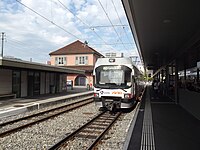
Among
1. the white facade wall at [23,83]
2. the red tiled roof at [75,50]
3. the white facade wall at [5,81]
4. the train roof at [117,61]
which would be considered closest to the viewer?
the train roof at [117,61]

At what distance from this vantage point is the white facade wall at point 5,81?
16719 millimetres

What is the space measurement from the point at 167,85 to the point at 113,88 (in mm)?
14303

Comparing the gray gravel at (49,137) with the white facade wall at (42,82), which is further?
the white facade wall at (42,82)

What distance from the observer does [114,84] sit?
12.0m

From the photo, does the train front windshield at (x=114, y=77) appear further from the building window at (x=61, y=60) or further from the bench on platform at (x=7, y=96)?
the building window at (x=61, y=60)

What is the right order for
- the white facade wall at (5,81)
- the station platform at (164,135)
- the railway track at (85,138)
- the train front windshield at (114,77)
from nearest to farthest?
the station platform at (164,135), the railway track at (85,138), the train front windshield at (114,77), the white facade wall at (5,81)

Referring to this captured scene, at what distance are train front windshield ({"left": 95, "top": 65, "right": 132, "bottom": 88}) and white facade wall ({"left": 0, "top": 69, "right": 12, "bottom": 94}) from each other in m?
8.38

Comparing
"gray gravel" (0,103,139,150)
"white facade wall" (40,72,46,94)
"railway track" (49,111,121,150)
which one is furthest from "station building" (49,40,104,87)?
"railway track" (49,111,121,150)

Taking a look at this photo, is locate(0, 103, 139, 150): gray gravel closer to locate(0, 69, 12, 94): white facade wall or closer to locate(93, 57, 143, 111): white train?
locate(93, 57, 143, 111): white train

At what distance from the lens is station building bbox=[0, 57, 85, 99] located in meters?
15.8

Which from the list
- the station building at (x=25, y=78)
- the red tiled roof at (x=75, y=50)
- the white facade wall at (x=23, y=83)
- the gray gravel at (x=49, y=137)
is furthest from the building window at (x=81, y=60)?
the gray gravel at (x=49, y=137)

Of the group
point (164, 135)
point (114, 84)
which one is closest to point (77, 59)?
point (114, 84)

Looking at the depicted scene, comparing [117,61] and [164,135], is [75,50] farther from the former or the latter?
[164,135]

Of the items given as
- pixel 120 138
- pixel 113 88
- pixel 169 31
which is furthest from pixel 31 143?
pixel 169 31
